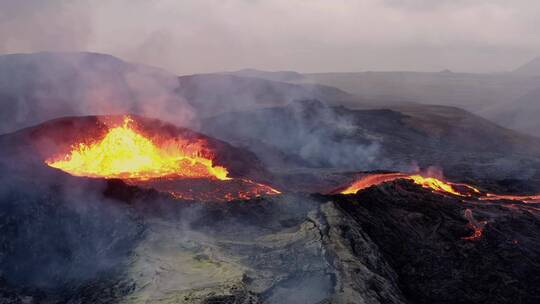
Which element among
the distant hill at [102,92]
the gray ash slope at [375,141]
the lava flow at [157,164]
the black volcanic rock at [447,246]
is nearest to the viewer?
the black volcanic rock at [447,246]

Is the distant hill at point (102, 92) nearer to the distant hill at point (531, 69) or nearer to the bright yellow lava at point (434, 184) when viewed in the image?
the bright yellow lava at point (434, 184)

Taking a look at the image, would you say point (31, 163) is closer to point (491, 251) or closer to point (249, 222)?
point (249, 222)

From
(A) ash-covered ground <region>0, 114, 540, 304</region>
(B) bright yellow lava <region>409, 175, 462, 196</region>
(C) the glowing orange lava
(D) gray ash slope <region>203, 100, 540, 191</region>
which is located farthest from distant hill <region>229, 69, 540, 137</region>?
(A) ash-covered ground <region>0, 114, 540, 304</region>

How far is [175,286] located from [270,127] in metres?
30.6

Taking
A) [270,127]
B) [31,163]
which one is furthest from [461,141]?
[31,163]

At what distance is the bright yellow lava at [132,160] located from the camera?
756 inches

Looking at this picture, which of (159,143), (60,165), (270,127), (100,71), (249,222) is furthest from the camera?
(100,71)

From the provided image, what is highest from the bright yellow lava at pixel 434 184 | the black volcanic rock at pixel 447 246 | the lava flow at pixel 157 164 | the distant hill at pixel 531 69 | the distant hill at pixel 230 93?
the distant hill at pixel 531 69

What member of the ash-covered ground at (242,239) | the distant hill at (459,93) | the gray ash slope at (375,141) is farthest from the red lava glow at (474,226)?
the distant hill at (459,93)

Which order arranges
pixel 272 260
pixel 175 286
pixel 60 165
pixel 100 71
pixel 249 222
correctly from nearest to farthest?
pixel 175 286 → pixel 272 260 → pixel 249 222 → pixel 60 165 → pixel 100 71

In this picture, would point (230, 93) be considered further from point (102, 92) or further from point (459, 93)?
point (459, 93)

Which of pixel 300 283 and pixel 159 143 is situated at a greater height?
pixel 159 143

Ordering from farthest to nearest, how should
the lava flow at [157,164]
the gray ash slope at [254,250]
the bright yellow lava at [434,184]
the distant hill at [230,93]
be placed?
the distant hill at [230,93] → the bright yellow lava at [434,184] → the lava flow at [157,164] → the gray ash slope at [254,250]

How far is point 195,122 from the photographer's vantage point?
4269cm
